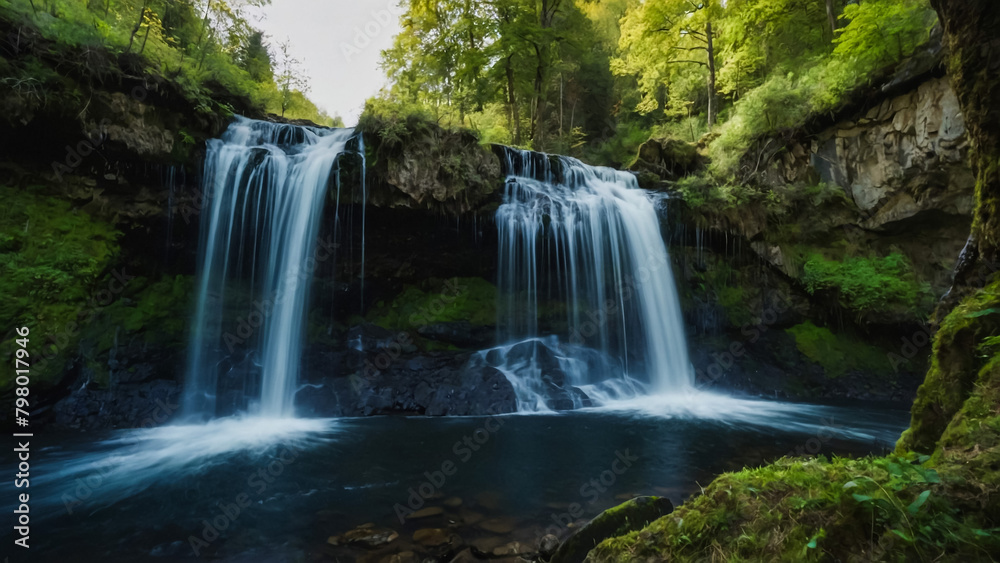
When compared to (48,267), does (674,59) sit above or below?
above

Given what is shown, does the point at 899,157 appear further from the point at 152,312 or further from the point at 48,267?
the point at 48,267

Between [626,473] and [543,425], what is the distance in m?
2.68

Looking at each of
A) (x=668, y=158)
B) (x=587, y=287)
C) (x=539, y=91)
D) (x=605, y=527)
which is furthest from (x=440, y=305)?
(x=539, y=91)

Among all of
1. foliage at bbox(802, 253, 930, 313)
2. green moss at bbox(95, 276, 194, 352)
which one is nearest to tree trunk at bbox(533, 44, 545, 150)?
foliage at bbox(802, 253, 930, 313)

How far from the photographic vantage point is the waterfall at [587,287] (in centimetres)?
1097

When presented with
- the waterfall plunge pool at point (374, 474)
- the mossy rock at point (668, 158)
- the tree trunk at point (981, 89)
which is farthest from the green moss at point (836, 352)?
the tree trunk at point (981, 89)

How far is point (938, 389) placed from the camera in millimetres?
2596

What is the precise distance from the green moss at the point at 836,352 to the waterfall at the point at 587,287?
331 cm

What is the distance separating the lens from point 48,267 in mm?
7578

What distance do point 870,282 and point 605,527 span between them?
12148mm

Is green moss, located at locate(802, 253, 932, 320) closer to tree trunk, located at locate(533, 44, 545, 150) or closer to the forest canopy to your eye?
the forest canopy

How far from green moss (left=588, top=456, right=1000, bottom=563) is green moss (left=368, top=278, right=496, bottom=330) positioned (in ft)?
28.9

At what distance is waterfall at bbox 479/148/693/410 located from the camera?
11.0 meters

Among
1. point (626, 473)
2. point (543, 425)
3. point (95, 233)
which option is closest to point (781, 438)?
point (626, 473)
